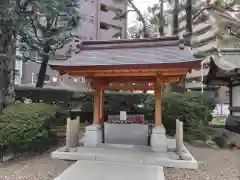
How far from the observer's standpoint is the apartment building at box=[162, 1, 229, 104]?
35.8 feet

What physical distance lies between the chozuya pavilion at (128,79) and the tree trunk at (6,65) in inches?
75.7

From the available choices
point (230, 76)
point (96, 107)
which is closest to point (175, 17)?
point (230, 76)

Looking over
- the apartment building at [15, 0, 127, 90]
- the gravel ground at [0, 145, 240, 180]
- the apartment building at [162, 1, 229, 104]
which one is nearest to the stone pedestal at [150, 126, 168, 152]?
the gravel ground at [0, 145, 240, 180]

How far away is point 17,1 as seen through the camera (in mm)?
8203

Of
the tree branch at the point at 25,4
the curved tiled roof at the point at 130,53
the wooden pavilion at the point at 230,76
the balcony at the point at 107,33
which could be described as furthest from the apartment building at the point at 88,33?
the curved tiled roof at the point at 130,53

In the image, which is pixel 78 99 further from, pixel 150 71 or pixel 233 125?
pixel 233 125

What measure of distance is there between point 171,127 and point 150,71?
4.14 metres

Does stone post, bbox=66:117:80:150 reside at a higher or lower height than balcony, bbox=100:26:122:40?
lower

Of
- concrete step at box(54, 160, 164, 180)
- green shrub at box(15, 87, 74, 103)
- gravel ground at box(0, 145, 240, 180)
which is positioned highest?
green shrub at box(15, 87, 74, 103)

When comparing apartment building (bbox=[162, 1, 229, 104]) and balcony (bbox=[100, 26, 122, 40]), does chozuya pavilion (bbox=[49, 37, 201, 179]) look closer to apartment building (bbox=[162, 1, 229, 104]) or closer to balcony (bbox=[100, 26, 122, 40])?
apartment building (bbox=[162, 1, 229, 104])

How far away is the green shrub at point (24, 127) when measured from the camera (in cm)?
685

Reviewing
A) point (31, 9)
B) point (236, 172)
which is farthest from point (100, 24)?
point (236, 172)

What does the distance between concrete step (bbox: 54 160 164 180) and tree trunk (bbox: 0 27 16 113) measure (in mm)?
3610

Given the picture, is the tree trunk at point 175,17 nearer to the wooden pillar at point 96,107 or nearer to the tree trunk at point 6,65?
the wooden pillar at point 96,107
